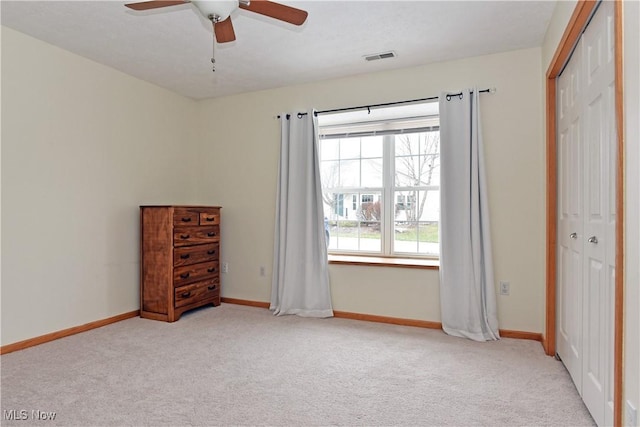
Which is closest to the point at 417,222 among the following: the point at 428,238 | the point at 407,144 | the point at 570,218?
the point at 428,238

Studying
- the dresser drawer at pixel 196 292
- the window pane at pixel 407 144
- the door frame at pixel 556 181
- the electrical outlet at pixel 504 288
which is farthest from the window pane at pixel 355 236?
the door frame at pixel 556 181

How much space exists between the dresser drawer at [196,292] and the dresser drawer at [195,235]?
0.42 meters

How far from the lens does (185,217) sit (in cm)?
370

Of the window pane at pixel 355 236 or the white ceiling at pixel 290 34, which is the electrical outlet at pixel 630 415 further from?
the window pane at pixel 355 236

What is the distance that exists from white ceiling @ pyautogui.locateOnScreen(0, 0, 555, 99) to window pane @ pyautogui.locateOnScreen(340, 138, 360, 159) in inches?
28.9

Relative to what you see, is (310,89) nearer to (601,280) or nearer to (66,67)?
(66,67)

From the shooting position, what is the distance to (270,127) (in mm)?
4090

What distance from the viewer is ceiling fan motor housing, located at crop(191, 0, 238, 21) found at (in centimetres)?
179

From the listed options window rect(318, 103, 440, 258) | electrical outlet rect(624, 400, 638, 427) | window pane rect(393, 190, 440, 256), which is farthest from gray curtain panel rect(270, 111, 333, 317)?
electrical outlet rect(624, 400, 638, 427)

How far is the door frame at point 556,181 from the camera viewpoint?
1.44m

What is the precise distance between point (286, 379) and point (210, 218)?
214 cm

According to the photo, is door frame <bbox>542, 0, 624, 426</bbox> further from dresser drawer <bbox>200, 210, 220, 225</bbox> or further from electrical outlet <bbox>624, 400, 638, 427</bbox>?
dresser drawer <bbox>200, 210, 220, 225</bbox>

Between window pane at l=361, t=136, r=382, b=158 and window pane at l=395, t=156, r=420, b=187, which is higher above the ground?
window pane at l=361, t=136, r=382, b=158

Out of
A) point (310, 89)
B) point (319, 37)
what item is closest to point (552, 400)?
point (319, 37)
